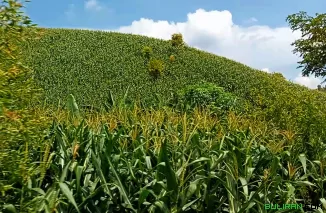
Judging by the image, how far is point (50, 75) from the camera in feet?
66.4

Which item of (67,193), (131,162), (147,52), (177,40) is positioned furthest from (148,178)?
(177,40)

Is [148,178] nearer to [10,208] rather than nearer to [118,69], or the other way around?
[10,208]

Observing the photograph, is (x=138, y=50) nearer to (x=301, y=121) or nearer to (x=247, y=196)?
(x=301, y=121)

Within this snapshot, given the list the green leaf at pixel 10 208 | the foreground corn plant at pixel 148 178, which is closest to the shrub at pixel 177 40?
the foreground corn plant at pixel 148 178

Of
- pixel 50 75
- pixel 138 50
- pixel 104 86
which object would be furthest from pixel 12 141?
pixel 138 50

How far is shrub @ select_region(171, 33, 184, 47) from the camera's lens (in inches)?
961

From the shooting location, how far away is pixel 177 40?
2448 centimetres

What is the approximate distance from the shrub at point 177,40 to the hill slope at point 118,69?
11.7 inches

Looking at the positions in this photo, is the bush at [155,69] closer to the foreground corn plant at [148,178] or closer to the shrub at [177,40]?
the shrub at [177,40]

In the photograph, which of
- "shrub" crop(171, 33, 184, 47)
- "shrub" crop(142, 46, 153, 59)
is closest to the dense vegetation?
"shrub" crop(142, 46, 153, 59)

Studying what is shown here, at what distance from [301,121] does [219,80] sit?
43.2ft

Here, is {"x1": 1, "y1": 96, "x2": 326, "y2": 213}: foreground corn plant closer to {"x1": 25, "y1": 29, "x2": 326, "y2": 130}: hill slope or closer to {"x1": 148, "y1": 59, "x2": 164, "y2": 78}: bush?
{"x1": 25, "y1": 29, "x2": 326, "y2": 130}: hill slope

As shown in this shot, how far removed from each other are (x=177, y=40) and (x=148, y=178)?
67.3ft

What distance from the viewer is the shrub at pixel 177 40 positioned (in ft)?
80.1
